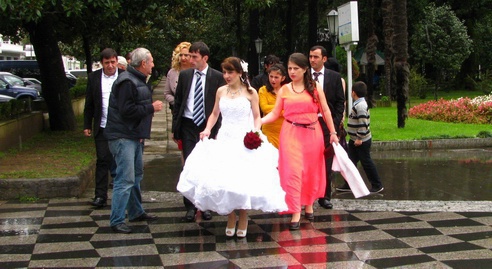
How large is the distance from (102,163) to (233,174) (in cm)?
280

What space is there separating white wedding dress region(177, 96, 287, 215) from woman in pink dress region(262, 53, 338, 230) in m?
0.48

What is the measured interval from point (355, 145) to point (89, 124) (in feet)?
12.0

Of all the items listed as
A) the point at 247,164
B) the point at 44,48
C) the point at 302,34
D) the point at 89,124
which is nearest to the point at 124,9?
the point at 44,48

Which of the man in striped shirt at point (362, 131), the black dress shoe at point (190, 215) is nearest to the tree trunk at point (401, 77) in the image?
the man in striped shirt at point (362, 131)

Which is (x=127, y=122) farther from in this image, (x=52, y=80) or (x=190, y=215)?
(x=52, y=80)

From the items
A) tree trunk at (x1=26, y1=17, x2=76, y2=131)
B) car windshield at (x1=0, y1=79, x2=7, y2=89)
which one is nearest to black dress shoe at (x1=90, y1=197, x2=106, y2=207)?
tree trunk at (x1=26, y1=17, x2=76, y2=131)

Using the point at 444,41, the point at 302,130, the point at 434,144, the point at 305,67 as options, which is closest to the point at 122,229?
the point at 302,130

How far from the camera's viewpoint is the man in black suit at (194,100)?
26.1 feet

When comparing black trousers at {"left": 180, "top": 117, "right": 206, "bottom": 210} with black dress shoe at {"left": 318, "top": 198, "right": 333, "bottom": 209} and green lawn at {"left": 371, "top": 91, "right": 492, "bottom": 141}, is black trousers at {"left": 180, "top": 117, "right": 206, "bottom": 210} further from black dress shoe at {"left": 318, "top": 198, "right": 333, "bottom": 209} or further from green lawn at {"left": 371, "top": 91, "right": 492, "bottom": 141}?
green lawn at {"left": 371, "top": 91, "right": 492, "bottom": 141}

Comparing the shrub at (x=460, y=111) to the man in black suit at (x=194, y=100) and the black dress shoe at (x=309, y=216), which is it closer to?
the black dress shoe at (x=309, y=216)

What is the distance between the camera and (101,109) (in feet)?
29.3

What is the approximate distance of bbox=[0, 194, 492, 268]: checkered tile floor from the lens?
6.20 m

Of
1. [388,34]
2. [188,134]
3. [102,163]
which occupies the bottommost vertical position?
[102,163]

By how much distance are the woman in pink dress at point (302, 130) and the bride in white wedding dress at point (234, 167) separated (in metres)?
0.47
